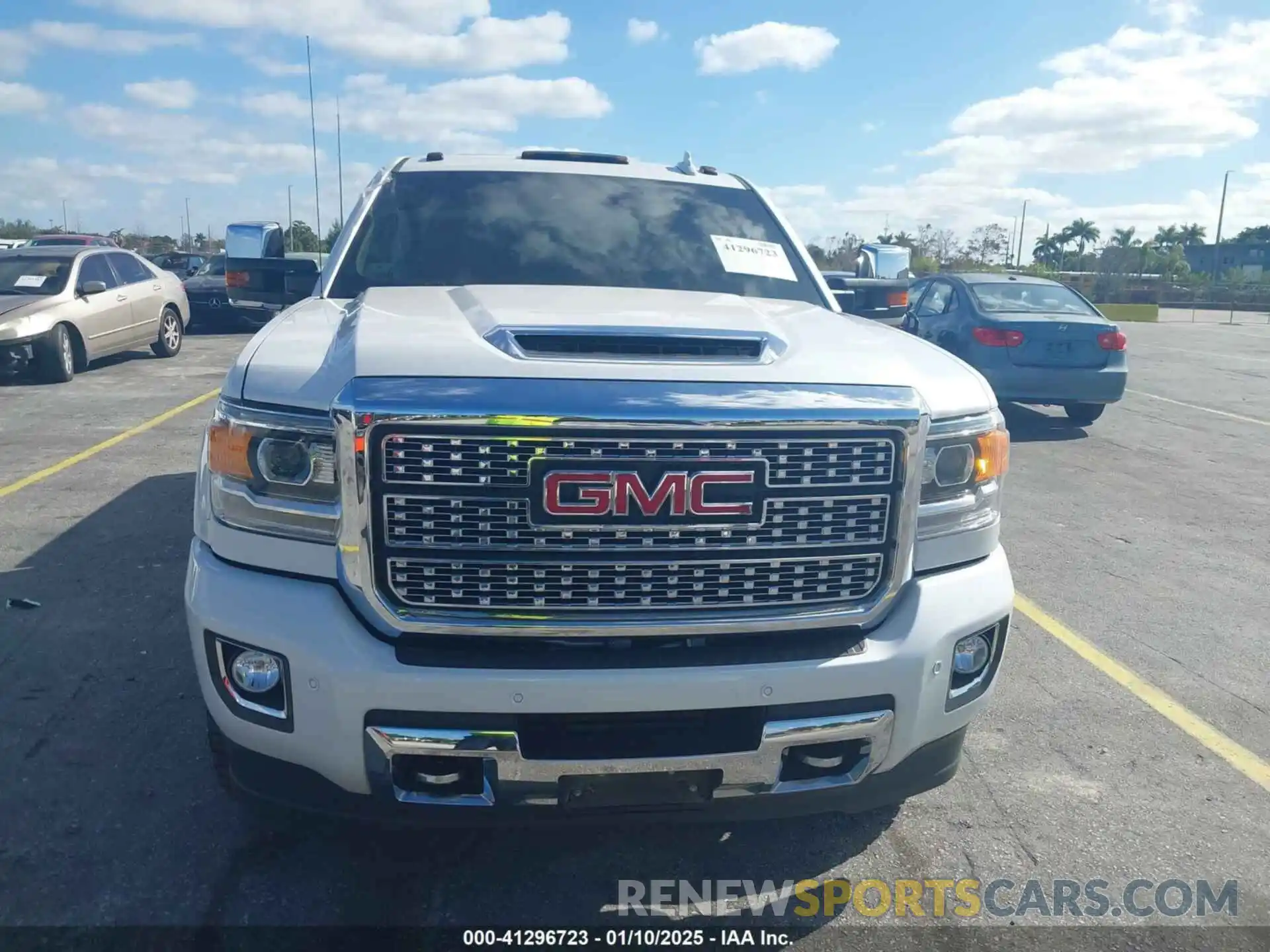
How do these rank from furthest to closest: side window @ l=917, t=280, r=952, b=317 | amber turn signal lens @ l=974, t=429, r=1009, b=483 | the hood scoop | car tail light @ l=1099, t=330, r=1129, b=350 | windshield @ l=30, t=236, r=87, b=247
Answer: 1. windshield @ l=30, t=236, r=87, b=247
2. side window @ l=917, t=280, r=952, b=317
3. car tail light @ l=1099, t=330, r=1129, b=350
4. amber turn signal lens @ l=974, t=429, r=1009, b=483
5. the hood scoop

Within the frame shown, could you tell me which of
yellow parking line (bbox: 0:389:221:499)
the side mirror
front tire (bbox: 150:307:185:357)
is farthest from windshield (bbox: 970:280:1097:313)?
front tire (bbox: 150:307:185:357)

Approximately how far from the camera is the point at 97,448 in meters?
8.34

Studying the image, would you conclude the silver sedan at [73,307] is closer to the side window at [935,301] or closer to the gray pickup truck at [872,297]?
the side window at [935,301]

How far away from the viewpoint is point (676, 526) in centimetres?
239

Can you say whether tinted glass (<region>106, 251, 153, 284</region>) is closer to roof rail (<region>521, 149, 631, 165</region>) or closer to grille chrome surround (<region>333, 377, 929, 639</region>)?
roof rail (<region>521, 149, 631, 165</region>)

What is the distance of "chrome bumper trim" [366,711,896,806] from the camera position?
2275mm

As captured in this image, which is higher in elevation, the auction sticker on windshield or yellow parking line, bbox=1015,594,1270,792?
the auction sticker on windshield

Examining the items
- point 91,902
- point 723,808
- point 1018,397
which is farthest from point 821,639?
point 1018,397

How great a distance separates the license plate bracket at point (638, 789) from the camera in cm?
235

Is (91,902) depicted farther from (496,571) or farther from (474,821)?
(496,571)

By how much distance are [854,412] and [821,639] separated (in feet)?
1.85

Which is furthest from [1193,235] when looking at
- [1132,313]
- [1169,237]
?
[1132,313]

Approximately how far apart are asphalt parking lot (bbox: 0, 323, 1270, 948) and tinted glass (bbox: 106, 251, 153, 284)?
318 inches

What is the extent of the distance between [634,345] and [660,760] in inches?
40.1
